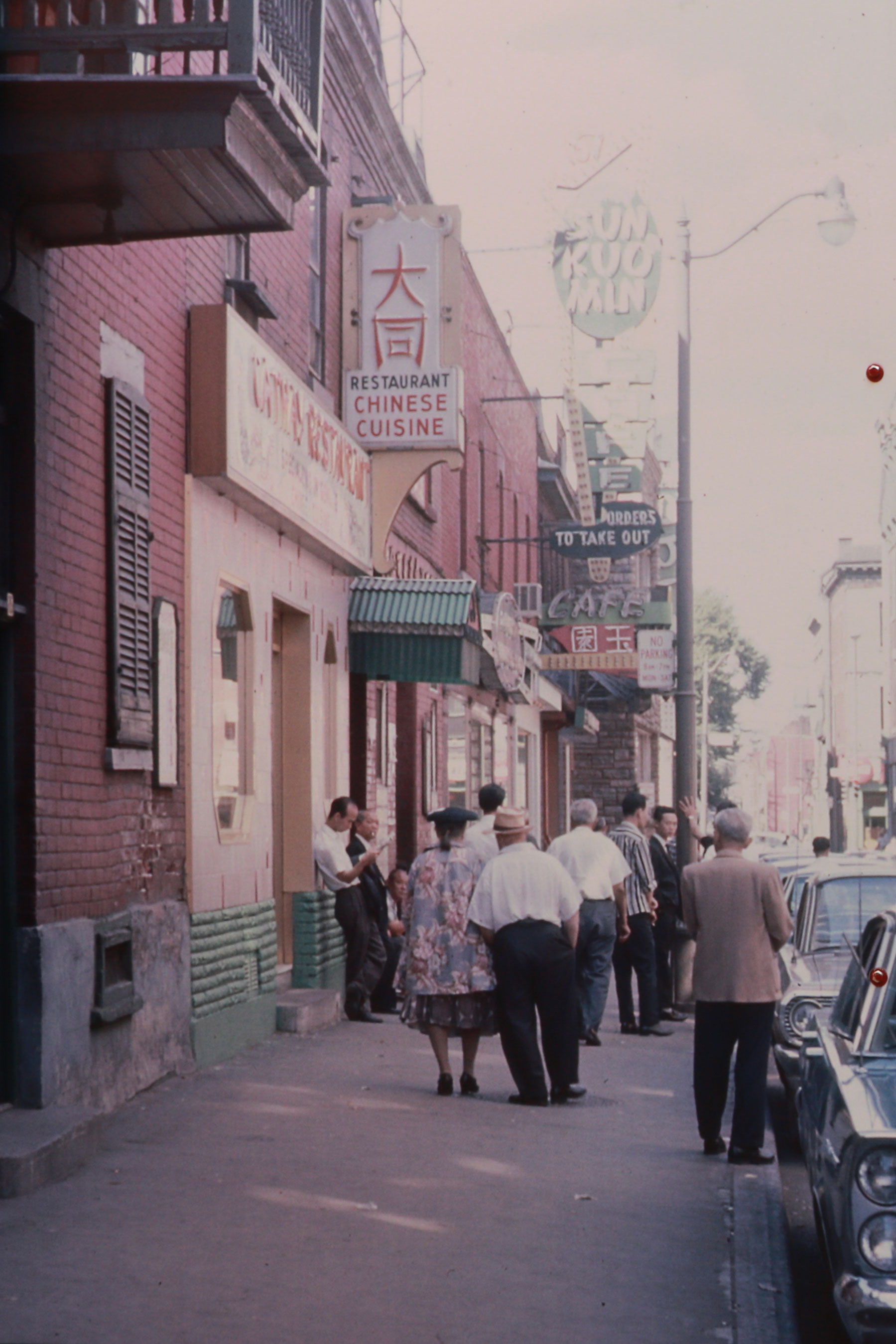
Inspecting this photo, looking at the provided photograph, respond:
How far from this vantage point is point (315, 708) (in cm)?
1479

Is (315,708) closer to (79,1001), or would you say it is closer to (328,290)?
(328,290)

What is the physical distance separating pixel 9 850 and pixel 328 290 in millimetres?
8514

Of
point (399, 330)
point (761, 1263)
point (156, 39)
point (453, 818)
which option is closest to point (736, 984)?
point (761, 1263)

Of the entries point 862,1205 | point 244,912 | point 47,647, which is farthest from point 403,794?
point 862,1205

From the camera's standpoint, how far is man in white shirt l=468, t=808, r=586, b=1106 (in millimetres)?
10352

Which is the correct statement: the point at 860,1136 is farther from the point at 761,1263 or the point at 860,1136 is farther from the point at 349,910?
the point at 349,910

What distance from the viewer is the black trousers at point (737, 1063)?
28.7ft

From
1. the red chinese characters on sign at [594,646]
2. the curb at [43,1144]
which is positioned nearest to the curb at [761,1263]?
the curb at [43,1144]

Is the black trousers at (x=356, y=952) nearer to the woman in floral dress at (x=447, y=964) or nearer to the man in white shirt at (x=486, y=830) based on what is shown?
the man in white shirt at (x=486, y=830)

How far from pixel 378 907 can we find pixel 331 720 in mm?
1798

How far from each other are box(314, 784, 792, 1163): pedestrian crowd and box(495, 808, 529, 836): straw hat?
1cm

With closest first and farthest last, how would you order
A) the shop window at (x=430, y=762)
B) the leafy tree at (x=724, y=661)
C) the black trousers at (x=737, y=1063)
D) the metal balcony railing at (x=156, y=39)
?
1. the metal balcony railing at (x=156, y=39)
2. the black trousers at (x=737, y=1063)
3. the shop window at (x=430, y=762)
4. the leafy tree at (x=724, y=661)

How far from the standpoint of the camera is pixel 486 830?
14.0 metres

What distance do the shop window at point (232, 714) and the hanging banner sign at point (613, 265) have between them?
41.8 ft
